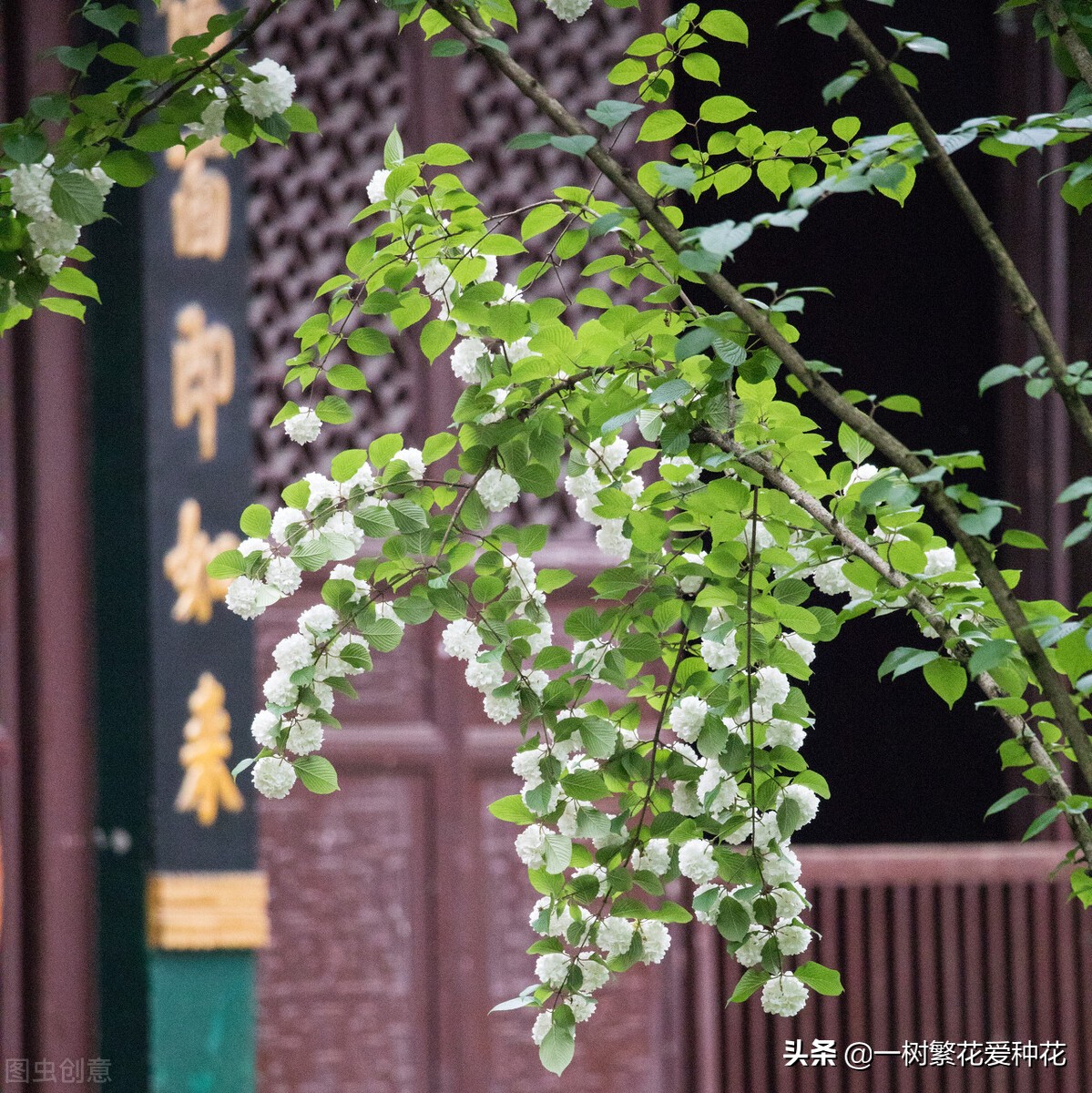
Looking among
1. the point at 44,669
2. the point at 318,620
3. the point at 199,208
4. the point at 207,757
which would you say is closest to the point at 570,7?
the point at 318,620

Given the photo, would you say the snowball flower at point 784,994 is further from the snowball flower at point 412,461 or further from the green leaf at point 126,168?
the green leaf at point 126,168

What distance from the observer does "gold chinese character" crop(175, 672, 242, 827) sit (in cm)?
277

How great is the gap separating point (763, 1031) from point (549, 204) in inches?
88.8

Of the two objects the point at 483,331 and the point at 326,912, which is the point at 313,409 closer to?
the point at 483,331

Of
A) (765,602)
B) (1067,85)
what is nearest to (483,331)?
(765,602)

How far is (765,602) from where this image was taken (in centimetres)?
141

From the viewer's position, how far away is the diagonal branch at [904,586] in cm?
135

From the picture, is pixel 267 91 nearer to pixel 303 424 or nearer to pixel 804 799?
pixel 303 424

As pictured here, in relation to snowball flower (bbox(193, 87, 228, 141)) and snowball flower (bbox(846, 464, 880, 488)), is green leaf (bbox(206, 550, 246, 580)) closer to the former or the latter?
snowball flower (bbox(193, 87, 228, 141))

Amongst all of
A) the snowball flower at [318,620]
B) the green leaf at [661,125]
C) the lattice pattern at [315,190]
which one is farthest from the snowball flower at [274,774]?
the lattice pattern at [315,190]

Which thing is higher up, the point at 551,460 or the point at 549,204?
the point at 549,204

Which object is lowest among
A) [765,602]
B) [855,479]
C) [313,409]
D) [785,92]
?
[765,602]

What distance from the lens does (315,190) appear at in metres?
3.04

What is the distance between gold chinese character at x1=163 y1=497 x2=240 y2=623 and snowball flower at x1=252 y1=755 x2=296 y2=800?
1.43 metres
